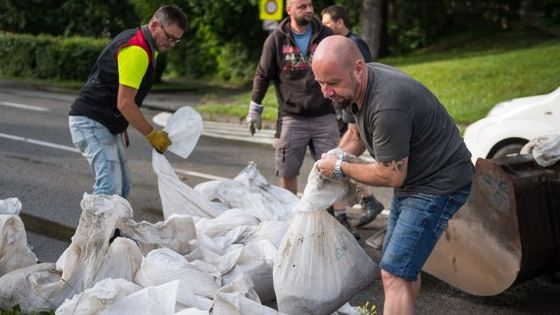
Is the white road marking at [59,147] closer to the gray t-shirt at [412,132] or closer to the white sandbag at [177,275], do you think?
the white sandbag at [177,275]

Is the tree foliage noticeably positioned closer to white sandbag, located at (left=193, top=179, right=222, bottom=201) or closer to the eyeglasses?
white sandbag, located at (left=193, top=179, right=222, bottom=201)

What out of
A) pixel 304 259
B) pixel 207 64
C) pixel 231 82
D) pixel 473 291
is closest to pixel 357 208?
pixel 473 291

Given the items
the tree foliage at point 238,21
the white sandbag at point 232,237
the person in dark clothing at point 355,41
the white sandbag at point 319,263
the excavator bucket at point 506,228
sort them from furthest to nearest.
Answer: the tree foliage at point 238,21
the person in dark clothing at point 355,41
the white sandbag at point 232,237
the excavator bucket at point 506,228
the white sandbag at point 319,263

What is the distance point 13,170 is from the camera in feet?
29.7

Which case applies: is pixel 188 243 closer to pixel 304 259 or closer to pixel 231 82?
pixel 304 259

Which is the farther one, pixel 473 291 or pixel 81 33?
pixel 81 33

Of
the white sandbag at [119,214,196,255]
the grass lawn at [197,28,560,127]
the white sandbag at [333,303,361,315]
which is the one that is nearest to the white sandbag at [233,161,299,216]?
the white sandbag at [119,214,196,255]

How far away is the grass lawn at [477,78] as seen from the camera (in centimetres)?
1450

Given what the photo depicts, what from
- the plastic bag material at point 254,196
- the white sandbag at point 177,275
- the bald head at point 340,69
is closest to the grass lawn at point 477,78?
the plastic bag material at point 254,196

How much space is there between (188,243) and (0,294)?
1176 mm

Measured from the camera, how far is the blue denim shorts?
389 cm

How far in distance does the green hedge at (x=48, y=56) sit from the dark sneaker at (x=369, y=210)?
17740mm

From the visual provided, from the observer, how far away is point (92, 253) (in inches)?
182

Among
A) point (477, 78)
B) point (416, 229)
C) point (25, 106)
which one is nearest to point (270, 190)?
point (416, 229)
